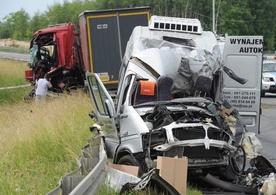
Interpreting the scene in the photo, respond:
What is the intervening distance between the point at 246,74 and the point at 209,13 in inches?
2830

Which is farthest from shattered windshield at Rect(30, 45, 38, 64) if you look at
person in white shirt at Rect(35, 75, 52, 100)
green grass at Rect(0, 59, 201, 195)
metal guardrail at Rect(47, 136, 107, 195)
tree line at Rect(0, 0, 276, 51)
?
tree line at Rect(0, 0, 276, 51)

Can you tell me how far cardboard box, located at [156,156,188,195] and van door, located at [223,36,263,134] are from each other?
4.86 m

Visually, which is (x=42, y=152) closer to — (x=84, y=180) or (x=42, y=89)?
(x=84, y=180)

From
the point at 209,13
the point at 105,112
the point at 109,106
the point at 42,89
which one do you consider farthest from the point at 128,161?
the point at 209,13

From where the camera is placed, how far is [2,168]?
28.4 feet

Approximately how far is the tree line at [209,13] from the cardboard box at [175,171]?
5518cm

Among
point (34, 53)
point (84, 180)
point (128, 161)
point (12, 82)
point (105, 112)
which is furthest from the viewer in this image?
point (12, 82)

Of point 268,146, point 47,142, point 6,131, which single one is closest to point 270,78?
point 268,146

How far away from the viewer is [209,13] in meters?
82.8

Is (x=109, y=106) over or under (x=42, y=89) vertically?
over

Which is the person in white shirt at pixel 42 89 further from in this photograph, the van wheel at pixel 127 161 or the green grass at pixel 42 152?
→ the van wheel at pixel 127 161

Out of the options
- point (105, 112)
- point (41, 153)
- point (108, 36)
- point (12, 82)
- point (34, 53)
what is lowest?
point (12, 82)

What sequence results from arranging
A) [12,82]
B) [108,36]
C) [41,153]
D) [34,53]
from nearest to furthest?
[41,153]
[108,36]
[34,53]
[12,82]

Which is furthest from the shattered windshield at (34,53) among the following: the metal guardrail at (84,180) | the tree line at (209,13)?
the tree line at (209,13)
